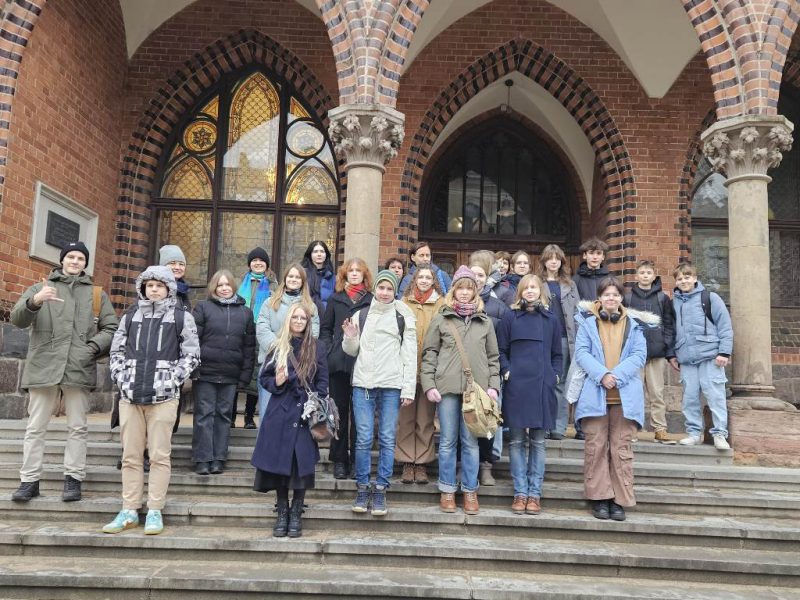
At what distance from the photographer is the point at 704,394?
6258 mm

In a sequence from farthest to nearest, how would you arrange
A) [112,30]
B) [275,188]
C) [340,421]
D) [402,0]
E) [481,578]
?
[275,188] < [112,30] < [402,0] < [340,421] < [481,578]

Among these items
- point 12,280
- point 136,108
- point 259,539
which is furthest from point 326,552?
point 136,108

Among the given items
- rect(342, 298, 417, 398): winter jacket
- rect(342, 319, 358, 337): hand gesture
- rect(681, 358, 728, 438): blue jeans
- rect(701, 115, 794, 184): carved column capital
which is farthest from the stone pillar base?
rect(342, 319, 358, 337): hand gesture

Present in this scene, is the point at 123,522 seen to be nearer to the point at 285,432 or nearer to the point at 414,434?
the point at 285,432

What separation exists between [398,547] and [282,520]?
0.79 metres

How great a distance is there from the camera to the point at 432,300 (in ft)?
17.0

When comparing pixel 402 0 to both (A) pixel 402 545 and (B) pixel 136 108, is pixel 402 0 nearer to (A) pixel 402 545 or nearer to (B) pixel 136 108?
(B) pixel 136 108

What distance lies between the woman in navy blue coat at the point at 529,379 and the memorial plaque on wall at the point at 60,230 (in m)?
5.96

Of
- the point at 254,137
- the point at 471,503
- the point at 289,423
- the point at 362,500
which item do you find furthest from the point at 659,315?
the point at 254,137

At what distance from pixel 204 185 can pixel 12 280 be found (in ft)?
11.7

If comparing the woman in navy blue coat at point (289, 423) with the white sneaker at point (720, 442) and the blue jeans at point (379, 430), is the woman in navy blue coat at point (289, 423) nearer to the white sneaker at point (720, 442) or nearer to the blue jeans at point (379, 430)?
the blue jeans at point (379, 430)

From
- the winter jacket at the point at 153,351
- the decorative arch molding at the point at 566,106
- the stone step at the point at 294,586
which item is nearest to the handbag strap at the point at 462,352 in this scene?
the stone step at the point at 294,586

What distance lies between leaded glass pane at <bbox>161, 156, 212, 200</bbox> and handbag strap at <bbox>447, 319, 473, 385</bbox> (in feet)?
21.7

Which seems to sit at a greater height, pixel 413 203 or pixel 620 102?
pixel 620 102
